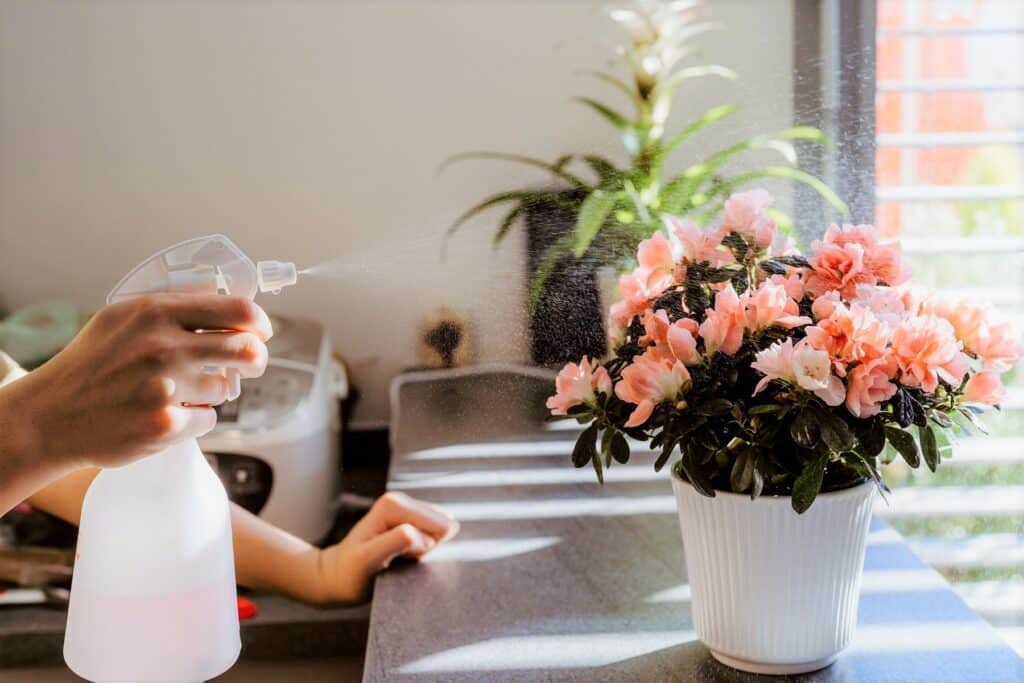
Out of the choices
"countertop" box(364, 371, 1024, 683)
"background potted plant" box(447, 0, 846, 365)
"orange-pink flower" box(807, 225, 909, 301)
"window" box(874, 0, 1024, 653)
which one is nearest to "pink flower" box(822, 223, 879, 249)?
"orange-pink flower" box(807, 225, 909, 301)

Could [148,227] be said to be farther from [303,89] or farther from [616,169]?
[616,169]

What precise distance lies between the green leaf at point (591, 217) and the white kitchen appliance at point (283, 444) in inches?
12.9

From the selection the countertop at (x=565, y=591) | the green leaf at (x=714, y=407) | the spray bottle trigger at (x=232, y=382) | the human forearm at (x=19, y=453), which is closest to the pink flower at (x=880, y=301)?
the green leaf at (x=714, y=407)

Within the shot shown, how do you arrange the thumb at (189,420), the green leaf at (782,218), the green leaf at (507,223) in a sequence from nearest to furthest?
the thumb at (189,420), the green leaf at (782,218), the green leaf at (507,223)

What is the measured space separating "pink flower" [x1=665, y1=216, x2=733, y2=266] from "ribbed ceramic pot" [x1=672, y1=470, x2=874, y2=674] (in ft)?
0.49

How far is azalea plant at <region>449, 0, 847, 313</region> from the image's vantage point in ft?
3.82

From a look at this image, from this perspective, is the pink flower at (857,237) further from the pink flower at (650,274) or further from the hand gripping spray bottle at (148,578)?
the hand gripping spray bottle at (148,578)

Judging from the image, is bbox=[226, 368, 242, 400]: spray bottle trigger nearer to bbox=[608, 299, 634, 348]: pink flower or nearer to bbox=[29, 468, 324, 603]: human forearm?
bbox=[608, 299, 634, 348]: pink flower

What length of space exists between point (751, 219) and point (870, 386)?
0.15m

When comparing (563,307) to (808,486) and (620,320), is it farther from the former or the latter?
(808,486)

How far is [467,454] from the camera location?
124 cm

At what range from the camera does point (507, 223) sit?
1.23m

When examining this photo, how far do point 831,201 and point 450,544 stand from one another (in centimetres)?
55

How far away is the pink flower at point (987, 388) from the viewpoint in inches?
25.4
